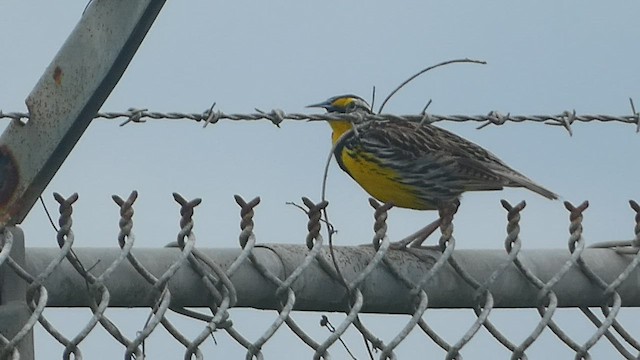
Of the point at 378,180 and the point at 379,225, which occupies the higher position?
the point at 379,225

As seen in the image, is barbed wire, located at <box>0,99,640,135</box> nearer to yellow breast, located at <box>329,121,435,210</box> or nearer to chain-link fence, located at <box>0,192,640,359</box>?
chain-link fence, located at <box>0,192,640,359</box>

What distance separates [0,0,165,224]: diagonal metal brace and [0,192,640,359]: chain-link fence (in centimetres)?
10

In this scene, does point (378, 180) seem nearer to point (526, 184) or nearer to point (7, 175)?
point (526, 184)

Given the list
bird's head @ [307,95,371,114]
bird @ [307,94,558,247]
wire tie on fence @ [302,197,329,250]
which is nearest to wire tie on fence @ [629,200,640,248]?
wire tie on fence @ [302,197,329,250]

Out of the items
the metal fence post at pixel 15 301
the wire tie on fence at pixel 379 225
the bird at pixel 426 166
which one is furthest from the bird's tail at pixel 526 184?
the metal fence post at pixel 15 301

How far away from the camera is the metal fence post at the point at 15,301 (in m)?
2.75

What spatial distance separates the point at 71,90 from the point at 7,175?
8.8 inches

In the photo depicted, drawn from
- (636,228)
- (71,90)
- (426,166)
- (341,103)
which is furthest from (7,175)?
(341,103)

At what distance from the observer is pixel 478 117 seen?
12.7 ft

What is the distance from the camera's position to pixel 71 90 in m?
2.71

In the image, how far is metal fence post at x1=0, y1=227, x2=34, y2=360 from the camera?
9.03 ft

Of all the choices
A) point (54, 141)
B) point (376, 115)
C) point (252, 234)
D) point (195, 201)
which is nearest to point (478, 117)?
point (376, 115)

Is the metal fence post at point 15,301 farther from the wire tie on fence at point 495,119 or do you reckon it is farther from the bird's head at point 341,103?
the bird's head at point 341,103

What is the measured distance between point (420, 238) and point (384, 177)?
1291mm
